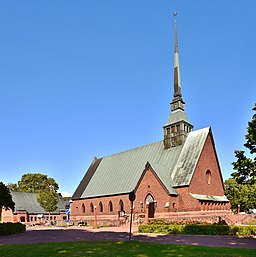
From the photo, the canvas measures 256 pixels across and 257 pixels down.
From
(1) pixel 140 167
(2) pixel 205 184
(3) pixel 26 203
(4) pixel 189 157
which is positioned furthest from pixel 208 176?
(3) pixel 26 203

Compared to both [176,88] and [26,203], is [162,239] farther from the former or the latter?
[26,203]

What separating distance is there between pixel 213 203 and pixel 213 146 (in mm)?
8442

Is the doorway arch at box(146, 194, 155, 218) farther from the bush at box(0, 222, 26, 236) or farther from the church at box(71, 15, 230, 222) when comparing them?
the bush at box(0, 222, 26, 236)

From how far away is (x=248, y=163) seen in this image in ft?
83.9

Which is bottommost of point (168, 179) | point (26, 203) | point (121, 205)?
point (26, 203)

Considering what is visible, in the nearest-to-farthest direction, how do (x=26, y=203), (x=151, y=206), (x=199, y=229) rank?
→ 1. (x=199, y=229)
2. (x=151, y=206)
3. (x=26, y=203)

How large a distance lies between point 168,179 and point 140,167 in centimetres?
813

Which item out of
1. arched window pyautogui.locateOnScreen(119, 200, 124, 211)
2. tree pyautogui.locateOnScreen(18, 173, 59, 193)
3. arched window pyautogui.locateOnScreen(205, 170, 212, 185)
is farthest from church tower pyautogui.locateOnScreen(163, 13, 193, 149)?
tree pyautogui.locateOnScreen(18, 173, 59, 193)

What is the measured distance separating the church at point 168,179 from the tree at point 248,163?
1103cm

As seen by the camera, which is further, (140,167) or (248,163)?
(140,167)

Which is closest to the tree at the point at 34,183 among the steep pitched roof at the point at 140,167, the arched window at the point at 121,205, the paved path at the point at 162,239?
the steep pitched roof at the point at 140,167

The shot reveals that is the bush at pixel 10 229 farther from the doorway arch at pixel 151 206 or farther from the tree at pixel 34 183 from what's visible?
the tree at pixel 34 183

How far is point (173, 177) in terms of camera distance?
41125 millimetres

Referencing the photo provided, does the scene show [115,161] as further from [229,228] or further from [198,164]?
[229,228]
